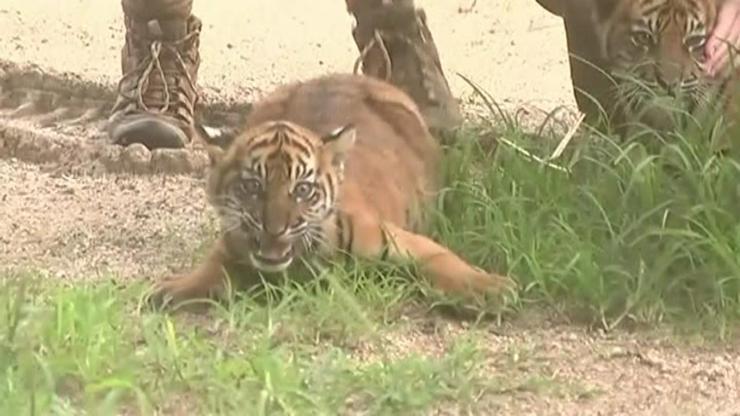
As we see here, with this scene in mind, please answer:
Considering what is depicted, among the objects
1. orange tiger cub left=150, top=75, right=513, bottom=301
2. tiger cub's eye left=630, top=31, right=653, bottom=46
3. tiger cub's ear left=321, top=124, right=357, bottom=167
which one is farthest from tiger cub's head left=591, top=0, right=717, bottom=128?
tiger cub's ear left=321, top=124, right=357, bottom=167

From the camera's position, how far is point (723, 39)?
14.6ft

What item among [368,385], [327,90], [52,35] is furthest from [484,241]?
[52,35]

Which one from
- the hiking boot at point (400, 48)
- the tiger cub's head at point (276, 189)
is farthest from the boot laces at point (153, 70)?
the tiger cub's head at point (276, 189)

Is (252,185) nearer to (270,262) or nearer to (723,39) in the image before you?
(270,262)

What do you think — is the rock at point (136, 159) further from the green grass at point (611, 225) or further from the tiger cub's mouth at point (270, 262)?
the tiger cub's mouth at point (270, 262)

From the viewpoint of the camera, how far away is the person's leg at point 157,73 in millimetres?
5590

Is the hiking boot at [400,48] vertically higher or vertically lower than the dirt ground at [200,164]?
higher

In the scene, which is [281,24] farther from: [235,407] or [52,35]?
[235,407]

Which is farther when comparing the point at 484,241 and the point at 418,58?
the point at 418,58

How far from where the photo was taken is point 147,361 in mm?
3393

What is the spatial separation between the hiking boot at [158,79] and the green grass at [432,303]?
120 centimetres

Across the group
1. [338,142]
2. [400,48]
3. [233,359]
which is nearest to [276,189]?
[338,142]

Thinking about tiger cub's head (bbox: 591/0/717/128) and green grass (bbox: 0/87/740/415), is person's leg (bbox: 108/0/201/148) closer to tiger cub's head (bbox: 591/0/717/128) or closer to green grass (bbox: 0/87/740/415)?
green grass (bbox: 0/87/740/415)

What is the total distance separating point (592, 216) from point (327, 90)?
2.46 ft
